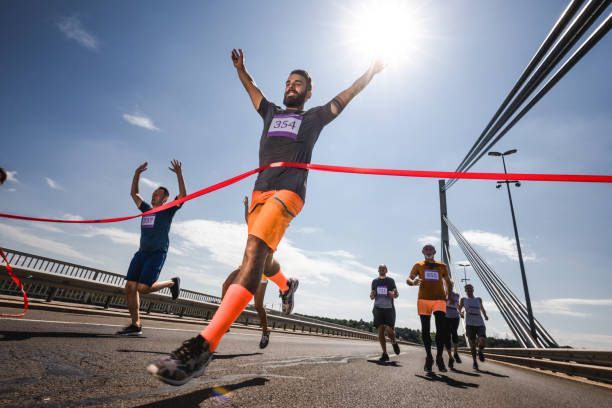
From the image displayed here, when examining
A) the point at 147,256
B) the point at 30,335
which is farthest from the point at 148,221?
the point at 30,335

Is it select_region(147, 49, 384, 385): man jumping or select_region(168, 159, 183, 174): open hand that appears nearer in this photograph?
select_region(147, 49, 384, 385): man jumping

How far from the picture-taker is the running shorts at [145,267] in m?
4.13

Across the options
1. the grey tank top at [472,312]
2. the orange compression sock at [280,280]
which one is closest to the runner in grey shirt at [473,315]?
the grey tank top at [472,312]

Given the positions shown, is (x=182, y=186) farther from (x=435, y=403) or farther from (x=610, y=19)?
(x=610, y=19)

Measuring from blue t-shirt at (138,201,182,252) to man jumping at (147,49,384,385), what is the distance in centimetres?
200

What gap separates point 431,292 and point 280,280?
3058 mm

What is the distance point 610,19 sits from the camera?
10.3 feet

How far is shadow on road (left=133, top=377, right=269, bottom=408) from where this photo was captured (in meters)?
1.41

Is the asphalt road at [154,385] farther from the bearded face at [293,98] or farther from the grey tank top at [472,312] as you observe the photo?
the grey tank top at [472,312]

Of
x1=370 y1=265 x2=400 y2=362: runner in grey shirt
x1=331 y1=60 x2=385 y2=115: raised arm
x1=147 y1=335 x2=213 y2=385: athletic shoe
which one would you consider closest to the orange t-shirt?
x1=370 y1=265 x2=400 y2=362: runner in grey shirt

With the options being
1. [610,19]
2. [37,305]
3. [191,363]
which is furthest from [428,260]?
[37,305]

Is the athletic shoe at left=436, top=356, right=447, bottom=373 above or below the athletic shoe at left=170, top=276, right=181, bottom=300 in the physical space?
below

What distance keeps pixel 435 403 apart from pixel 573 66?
14.8 feet

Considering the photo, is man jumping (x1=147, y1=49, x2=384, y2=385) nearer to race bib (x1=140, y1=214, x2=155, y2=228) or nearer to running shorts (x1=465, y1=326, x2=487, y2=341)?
race bib (x1=140, y1=214, x2=155, y2=228)
